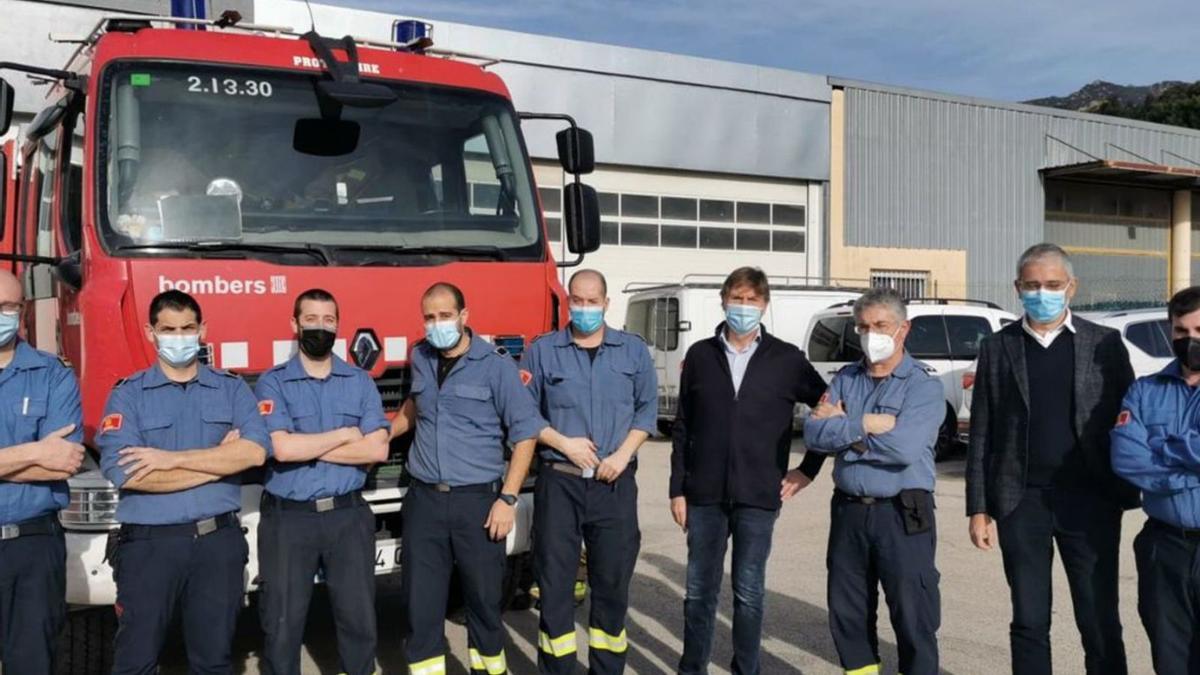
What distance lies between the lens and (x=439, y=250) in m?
5.36

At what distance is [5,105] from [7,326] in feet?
5.12

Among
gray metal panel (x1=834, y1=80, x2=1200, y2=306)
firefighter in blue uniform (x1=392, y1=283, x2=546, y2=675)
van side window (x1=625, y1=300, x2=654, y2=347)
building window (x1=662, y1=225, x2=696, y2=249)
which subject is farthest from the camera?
gray metal panel (x1=834, y1=80, x2=1200, y2=306)

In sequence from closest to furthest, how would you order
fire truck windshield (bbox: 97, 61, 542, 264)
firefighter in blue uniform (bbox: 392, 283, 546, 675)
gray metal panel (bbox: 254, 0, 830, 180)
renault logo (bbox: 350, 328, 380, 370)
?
firefighter in blue uniform (bbox: 392, 283, 546, 675) → fire truck windshield (bbox: 97, 61, 542, 264) → renault logo (bbox: 350, 328, 380, 370) → gray metal panel (bbox: 254, 0, 830, 180)

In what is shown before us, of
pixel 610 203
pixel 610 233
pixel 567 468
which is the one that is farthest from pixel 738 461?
pixel 610 203

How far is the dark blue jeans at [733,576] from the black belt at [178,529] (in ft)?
6.12

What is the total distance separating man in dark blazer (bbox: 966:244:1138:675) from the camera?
4137 mm

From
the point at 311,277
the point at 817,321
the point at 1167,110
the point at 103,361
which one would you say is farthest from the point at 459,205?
the point at 1167,110

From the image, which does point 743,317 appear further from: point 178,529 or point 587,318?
point 178,529

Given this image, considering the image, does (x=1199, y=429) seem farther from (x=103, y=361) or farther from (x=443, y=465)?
(x=103, y=361)

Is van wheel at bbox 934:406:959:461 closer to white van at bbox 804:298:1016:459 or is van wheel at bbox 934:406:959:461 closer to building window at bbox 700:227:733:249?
white van at bbox 804:298:1016:459

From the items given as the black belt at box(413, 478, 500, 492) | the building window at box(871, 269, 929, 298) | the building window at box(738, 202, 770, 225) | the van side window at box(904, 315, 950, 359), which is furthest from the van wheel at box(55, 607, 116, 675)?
the building window at box(871, 269, 929, 298)

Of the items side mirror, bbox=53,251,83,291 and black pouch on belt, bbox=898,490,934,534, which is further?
side mirror, bbox=53,251,83,291

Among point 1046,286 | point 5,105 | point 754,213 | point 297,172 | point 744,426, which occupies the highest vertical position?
point 754,213

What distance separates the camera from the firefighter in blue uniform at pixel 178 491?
3.96 metres
